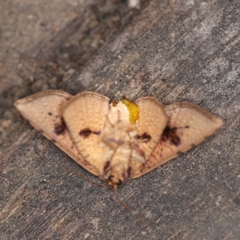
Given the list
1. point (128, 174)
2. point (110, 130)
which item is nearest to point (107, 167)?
point (128, 174)

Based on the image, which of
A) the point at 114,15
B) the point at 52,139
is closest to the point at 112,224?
the point at 52,139

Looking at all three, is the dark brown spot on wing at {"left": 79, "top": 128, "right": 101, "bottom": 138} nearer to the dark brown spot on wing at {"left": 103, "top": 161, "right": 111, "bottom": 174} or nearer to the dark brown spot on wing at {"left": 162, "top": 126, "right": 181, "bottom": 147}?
the dark brown spot on wing at {"left": 103, "top": 161, "right": 111, "bottom": 174}

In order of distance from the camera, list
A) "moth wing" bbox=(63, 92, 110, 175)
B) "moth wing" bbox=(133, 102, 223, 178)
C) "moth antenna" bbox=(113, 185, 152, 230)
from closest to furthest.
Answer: "moth wing" bbox=(133, 102, 223, 178) < "moth wing" bbox=(63, 92, 110, 175) < "moth antenna" bbox=(113, 185, 152, 230)

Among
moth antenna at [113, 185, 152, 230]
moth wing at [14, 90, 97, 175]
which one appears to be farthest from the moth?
moth antenna at [113, 185, 152, 230]

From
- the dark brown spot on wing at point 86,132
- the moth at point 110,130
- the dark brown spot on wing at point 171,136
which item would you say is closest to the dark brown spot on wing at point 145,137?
the moth at point 110,130

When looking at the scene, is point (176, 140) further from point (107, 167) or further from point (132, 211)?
point (132, 211)

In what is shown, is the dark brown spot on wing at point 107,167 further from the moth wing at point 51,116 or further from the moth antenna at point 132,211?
the moth antenna at point 132,211

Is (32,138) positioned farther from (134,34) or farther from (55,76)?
(134,34)
